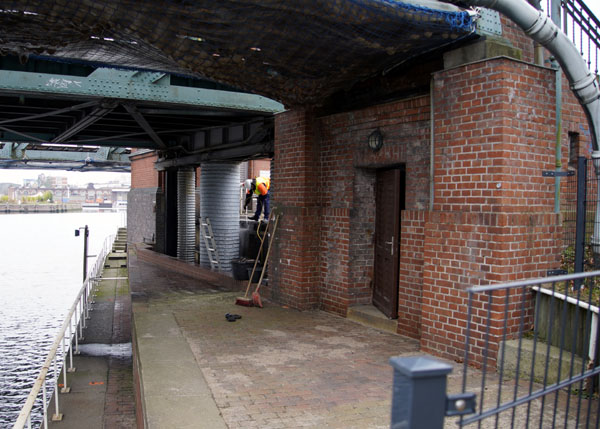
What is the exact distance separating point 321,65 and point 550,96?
266cm

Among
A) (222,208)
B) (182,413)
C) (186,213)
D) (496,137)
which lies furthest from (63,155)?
(496,137)

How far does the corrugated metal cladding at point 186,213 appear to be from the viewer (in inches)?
755

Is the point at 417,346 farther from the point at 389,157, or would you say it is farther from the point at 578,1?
the point at 578,1

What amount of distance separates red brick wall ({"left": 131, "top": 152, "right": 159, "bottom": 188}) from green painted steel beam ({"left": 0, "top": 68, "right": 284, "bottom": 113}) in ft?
45.0

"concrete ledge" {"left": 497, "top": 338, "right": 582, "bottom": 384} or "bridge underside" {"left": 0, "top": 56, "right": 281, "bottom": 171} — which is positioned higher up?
"bridge underside" {"left": 0, "top": 56, "right": 281, "bottom": 171}

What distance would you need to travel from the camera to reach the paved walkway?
4551 mm

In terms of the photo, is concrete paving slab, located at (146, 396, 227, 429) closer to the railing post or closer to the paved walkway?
the paved walkway

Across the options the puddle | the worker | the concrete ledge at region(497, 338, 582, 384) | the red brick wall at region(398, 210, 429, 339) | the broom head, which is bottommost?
the puddle

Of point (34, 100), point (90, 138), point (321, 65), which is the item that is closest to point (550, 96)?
point (321, 65)

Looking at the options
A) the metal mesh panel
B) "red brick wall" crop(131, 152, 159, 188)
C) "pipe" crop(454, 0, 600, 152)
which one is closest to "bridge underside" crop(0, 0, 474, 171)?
the metal mesh panel

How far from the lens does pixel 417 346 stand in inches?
263

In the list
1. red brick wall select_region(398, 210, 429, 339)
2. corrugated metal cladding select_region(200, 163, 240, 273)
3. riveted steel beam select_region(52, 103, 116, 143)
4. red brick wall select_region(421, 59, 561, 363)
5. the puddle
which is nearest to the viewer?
red brick wall select_region(421, 59, 561, 363)

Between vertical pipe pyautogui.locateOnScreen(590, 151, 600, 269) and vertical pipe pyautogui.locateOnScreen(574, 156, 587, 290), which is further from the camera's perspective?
vertical pipe pyautogui.locateOnScreen(590, 151, 600, 269)

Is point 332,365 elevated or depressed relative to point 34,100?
depressed
